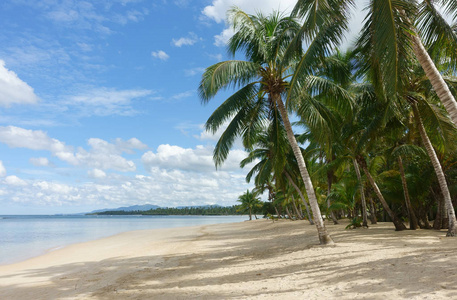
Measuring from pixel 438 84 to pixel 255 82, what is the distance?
5440 mm

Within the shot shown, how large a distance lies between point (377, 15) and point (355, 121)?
7.70 metres

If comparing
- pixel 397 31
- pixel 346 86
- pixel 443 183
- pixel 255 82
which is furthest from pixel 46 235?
pixel 397 31

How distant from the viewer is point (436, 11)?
666 centimetres

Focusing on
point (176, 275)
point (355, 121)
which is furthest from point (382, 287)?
point (355, 121)

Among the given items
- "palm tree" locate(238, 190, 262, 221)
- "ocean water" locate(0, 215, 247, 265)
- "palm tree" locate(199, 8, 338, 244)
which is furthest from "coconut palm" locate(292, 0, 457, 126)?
"palm tree" locate(238, 190, 262, 221)

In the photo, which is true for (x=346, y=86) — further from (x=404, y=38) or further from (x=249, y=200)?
(x=249, y=200)

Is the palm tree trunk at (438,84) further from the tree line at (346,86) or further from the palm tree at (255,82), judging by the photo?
the palm tree at (255,82)

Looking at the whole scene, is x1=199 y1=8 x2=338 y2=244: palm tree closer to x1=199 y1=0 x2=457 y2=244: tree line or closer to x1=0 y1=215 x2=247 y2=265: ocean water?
x1=199 y1=0 x2=457 y2=244: tree line

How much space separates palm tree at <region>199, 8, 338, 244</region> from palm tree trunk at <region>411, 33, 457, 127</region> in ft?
11.6

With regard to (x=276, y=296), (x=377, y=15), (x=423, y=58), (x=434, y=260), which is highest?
(x=377, y=15)

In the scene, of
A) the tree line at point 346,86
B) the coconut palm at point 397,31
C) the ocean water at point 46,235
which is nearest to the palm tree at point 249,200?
the ocean water at point 46,235

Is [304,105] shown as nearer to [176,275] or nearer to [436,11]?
[436,11]

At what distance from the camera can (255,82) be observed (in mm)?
10000

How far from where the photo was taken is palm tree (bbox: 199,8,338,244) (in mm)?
9406
